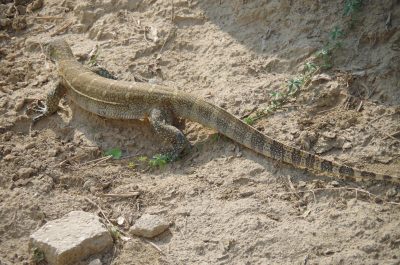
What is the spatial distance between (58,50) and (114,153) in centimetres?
234

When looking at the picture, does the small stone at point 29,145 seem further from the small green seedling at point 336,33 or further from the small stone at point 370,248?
the small stone at point 370,248

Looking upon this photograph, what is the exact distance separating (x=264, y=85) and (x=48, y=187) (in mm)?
2934

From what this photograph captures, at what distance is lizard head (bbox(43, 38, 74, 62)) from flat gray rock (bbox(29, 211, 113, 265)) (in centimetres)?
340

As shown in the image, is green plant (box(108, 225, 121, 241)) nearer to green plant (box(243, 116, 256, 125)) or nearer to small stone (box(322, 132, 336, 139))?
green plant (box(243, 116, 256, 125))

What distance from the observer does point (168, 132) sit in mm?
6691

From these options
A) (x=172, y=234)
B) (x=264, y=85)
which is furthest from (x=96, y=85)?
(x=172, y=234)

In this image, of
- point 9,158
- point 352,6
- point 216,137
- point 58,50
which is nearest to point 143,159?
point 216,137

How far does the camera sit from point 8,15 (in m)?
9.57

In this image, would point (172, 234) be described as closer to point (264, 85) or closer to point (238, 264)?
point (238, 264)

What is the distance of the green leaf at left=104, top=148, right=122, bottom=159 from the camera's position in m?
6.84

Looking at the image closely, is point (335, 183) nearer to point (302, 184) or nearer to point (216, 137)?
point (302, 184)

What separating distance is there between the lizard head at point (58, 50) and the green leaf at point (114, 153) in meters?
2.03

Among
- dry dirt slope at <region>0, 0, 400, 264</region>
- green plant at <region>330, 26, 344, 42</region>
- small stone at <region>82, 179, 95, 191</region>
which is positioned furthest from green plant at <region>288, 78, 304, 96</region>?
small stone at <region>82, 179, 95, 191</region>

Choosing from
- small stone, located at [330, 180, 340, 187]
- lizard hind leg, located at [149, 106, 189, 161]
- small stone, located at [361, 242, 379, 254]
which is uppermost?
small stone, located at [330, 180, 340, 187]
